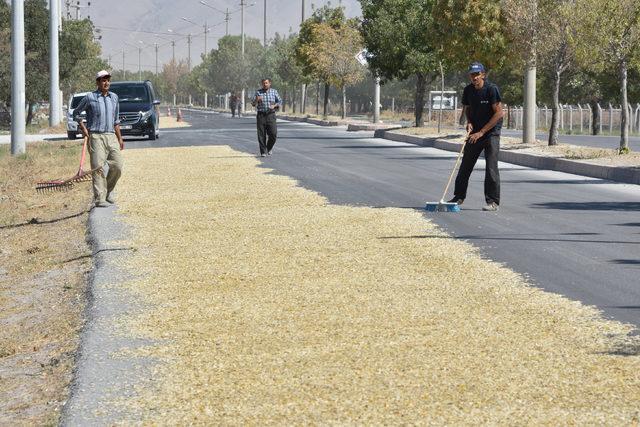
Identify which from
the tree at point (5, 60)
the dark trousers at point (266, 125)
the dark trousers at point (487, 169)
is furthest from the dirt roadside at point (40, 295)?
the tree at point (5, 60)

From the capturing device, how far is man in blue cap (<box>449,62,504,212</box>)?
1677 centimetres

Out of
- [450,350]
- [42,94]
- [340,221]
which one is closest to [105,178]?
[340,221]

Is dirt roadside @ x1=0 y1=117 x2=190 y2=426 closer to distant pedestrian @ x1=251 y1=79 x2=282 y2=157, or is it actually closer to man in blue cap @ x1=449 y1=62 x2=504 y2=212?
man in blue cap @ x1=449 y1=62 x2=504 y2=212

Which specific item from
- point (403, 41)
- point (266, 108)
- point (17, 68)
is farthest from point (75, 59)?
point (266, 108)

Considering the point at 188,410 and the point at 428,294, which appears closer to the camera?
the point at 188,410

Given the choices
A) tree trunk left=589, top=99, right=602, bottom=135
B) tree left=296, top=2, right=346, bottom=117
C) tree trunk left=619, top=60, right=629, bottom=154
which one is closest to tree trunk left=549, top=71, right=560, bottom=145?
tree trunk left=619, top=60, right=629, bottom=154

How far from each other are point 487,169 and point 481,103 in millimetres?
850

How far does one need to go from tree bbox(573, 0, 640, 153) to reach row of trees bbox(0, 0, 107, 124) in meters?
30.5

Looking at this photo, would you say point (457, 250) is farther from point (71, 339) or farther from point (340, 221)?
point (71, 339)

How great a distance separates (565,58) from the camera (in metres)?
32.9

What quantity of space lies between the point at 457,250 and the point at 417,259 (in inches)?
30.4

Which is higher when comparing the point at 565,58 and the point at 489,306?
the point at 565,58

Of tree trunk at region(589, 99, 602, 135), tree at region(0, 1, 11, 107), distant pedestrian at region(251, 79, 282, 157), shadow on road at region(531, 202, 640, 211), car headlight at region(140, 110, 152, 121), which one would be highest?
tree at region(0, 1, 11, 107)

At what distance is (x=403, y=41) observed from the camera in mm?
50656
